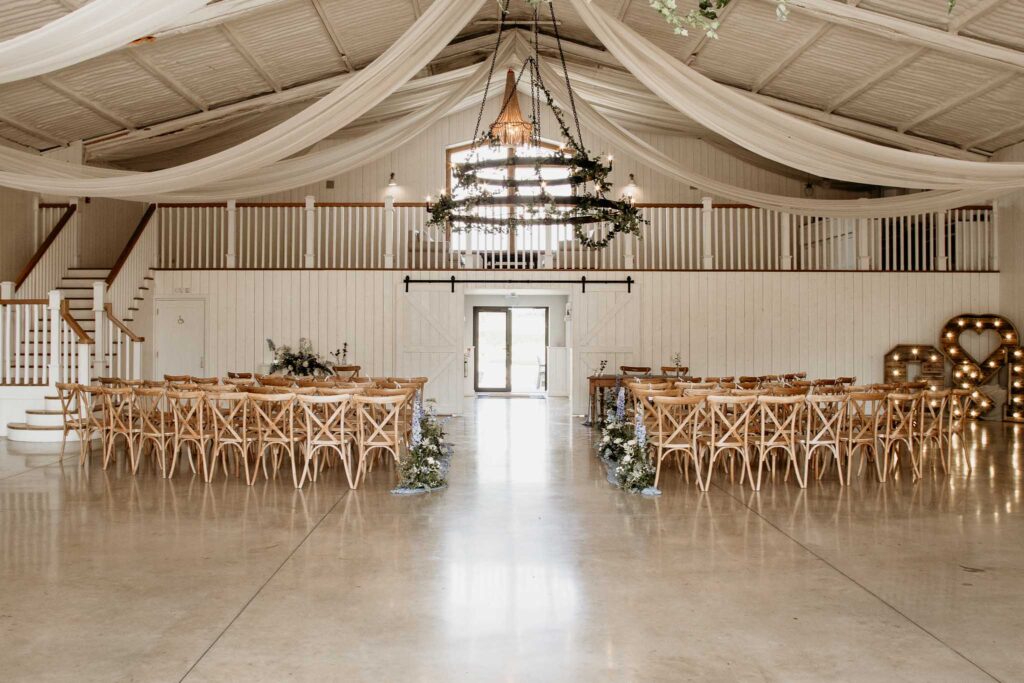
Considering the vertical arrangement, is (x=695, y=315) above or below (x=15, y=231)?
below

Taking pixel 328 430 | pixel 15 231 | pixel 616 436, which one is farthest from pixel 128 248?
pixel 616 436

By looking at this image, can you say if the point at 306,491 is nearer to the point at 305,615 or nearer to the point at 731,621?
the point at 305,615

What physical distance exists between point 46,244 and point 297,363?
4.25 metres

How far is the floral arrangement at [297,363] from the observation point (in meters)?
12.1

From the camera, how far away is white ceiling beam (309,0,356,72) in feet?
32.1

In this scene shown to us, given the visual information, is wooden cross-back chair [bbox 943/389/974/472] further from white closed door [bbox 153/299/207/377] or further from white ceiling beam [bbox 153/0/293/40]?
white closed door [bbox 153/299/207/377]

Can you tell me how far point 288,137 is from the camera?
22.4 feet

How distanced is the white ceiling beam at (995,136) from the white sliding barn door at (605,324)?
227 inches

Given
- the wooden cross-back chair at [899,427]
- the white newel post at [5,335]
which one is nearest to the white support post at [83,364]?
the white newel post at [5,335]

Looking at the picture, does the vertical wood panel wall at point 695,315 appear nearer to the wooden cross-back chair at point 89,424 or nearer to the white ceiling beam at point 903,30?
the wooden cross-back chair at point 89,424

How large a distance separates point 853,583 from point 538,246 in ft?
32.3

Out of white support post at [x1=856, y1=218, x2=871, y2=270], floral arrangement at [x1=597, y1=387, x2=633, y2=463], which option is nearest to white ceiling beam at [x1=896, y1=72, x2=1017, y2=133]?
white support post at [x1=856, y1=218, x2=871, y2=270]

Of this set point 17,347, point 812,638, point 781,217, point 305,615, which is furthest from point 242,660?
point 781,217

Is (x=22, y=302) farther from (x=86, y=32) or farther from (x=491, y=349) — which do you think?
(x=491, y=349)
